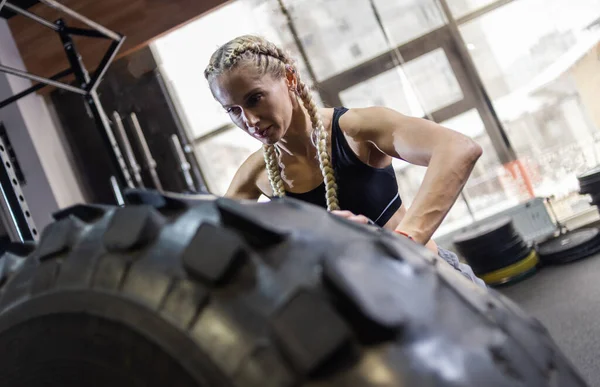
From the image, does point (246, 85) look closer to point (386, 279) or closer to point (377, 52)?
point (386, 279)

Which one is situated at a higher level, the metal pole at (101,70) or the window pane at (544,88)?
the metal pole at (101,70)

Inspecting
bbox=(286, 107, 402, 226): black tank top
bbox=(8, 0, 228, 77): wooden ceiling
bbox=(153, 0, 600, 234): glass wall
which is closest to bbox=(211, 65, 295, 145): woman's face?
bbox=(286, 107, 402, 226): black tank top

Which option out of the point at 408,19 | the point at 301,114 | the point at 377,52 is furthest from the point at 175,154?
the point at 301,114

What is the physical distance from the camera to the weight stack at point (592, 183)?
3.39 meters

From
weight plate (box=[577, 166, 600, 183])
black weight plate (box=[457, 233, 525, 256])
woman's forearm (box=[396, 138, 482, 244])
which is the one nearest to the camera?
woman's forearm (box=[396, 138, 482, 244])

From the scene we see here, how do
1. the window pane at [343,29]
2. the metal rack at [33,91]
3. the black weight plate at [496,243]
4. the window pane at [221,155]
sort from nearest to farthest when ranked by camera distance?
the metal rack at [33,91], the black weight plate at [496,243], the window pane at [343,29], the window pane at [221,155]

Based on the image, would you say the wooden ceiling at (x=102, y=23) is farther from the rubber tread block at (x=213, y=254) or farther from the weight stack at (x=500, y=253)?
the rubber tread block at (x=213, y=254)

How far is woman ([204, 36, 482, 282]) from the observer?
0.92 m

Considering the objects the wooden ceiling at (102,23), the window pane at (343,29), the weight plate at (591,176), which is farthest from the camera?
the window pane at (343,29)

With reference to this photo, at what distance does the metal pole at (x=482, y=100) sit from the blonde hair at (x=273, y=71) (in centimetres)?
337

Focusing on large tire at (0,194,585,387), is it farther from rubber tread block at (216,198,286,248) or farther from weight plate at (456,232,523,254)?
weight plate at (456,232,523,254)

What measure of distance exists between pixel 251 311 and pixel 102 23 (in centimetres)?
402

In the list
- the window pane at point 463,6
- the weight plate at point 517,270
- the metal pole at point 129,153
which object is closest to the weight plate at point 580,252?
the weight plate at point 517,270

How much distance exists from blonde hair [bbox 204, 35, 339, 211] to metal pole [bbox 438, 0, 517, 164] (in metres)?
3.37
